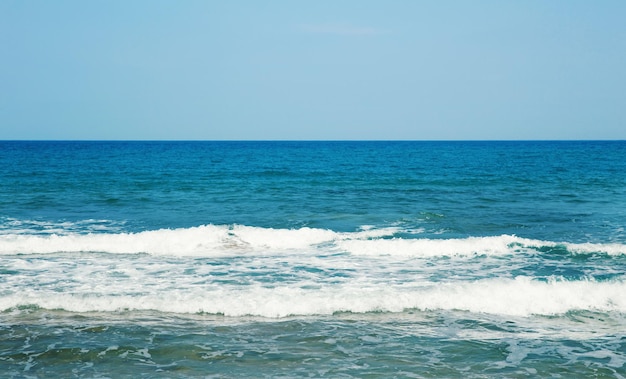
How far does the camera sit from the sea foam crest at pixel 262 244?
17.8m

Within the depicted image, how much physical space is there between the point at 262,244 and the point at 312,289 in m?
6.00

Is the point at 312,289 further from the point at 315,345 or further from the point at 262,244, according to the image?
the point at 262,244

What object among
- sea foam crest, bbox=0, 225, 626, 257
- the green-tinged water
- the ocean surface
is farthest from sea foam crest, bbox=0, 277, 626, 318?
sea foam crest, bbox=0, 225, 626, 257

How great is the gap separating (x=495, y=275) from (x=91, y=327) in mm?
10001

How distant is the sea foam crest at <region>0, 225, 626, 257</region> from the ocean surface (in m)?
0.08

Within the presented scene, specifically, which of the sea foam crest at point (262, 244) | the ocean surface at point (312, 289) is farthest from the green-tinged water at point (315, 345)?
the sea foam crest at point (262, 244)

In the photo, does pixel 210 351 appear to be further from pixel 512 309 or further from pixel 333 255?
pixel 333 255

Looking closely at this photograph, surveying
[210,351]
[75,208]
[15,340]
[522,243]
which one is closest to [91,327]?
[15,340]

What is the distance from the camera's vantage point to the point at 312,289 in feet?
43.8

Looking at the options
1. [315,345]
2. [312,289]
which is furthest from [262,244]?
[315,345]

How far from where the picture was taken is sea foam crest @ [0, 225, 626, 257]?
17.8 meters

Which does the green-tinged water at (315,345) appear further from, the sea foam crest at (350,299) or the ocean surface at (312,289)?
the sea foam crest at (350,299)

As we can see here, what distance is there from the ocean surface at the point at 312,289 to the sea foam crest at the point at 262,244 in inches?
3.0

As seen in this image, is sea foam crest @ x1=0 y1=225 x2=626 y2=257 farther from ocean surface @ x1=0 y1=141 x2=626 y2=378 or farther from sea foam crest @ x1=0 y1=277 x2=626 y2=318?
sea foam crest @ x1=0 y1=277 x2=626 y2=318
